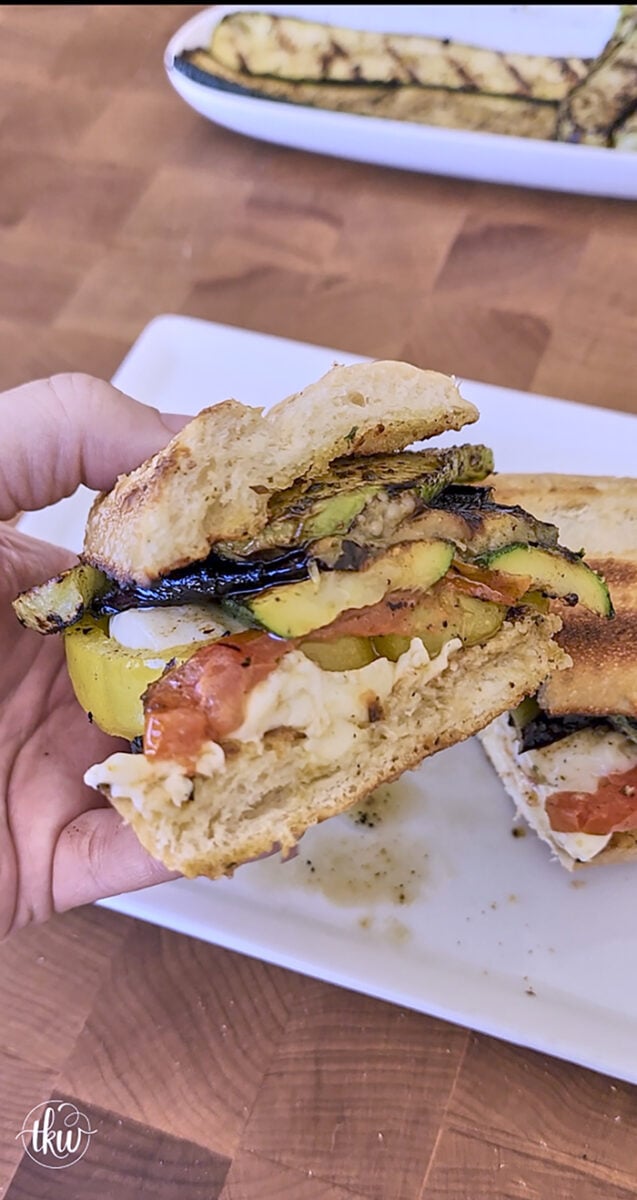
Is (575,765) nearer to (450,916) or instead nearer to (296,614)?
(450,916)

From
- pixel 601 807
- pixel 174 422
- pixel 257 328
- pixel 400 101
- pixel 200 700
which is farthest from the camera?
pixel 400 101

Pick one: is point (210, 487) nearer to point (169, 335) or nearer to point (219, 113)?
point (169, 335)

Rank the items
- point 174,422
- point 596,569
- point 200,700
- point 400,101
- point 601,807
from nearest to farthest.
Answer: point 200,700
point 601,807
point 596,569
point 174,422
point 400,101

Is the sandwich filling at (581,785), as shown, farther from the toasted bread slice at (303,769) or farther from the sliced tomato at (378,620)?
the sliced tomato at (378,620)

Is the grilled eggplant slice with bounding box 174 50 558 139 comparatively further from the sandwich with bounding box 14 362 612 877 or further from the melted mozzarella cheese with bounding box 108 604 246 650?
the melted mozzarella cheese with bounding box 108 604 246 650

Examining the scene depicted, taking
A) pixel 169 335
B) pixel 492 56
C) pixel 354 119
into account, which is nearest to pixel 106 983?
pixel 169 335

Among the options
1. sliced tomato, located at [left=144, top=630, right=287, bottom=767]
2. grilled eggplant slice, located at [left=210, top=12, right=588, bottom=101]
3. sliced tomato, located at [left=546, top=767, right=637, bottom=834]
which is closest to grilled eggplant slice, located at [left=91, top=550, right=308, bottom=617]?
sliced tomato, located at [left=144, top=630, right=287, bottom=767]

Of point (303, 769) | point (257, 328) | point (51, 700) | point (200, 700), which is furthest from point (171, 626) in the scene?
point (257, 328)
